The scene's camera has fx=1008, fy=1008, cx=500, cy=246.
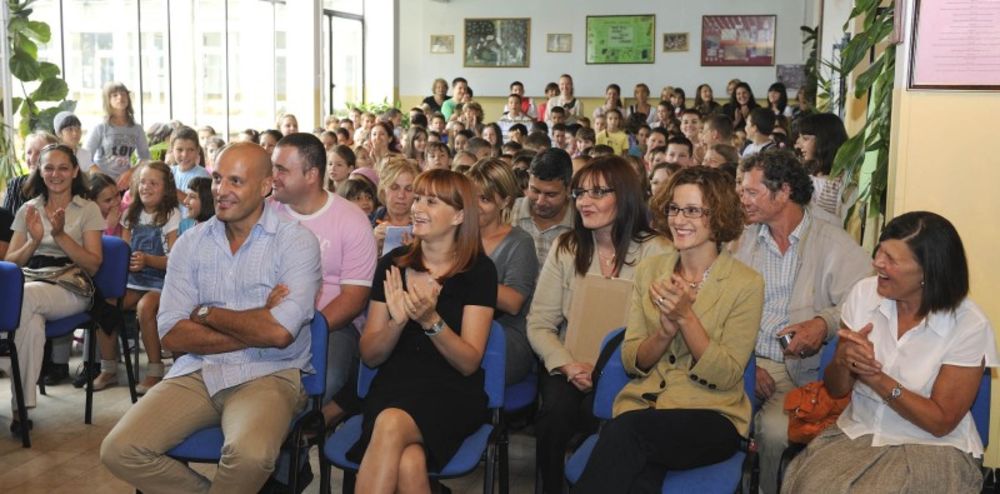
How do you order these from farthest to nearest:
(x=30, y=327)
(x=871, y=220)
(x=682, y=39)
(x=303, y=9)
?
(x=682, y=39)
(x=303, y=9)
(x=30, y=327)
(x=871, y=220)

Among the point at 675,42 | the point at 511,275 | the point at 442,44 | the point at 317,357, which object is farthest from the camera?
the point at 442,44

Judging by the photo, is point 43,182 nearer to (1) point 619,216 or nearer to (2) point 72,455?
(2) point 72,455

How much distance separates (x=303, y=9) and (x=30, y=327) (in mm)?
11860

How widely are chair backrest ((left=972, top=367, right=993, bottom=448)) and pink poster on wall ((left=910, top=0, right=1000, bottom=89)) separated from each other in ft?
3.57

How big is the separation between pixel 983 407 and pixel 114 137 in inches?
291

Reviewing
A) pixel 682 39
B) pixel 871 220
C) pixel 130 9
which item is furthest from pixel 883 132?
pixel 682 39

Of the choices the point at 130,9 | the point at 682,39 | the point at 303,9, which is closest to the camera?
the point at 130,9

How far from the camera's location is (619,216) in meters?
3.91

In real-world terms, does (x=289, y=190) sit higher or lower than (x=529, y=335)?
higher

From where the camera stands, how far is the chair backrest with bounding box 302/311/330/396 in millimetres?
3590

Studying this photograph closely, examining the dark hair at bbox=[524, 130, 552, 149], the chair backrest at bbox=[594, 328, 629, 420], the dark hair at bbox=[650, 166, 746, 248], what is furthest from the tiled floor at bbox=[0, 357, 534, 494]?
the dark hair at bbox=[524, 130, 552, 149]

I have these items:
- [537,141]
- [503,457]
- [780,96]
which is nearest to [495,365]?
[503,457]

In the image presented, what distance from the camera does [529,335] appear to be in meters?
3.92

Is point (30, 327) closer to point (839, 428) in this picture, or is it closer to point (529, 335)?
point (529, 335)
